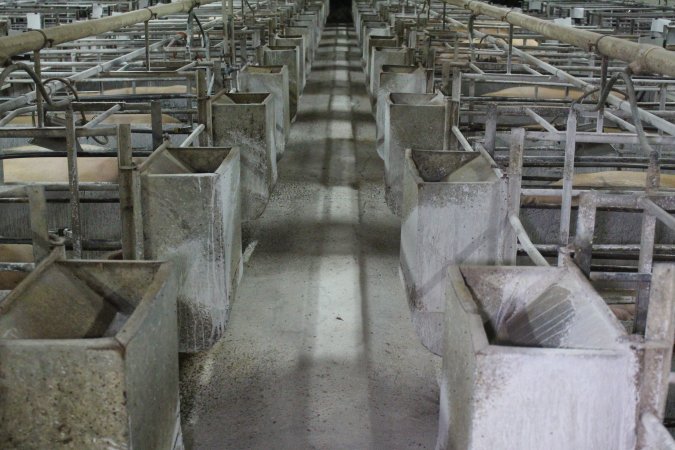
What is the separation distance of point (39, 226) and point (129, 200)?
0.94 meters

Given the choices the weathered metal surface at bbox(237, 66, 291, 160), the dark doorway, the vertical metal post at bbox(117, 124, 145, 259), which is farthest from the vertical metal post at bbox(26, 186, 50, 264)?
the dark doorway

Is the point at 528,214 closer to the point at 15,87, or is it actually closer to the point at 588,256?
the point at 588,256

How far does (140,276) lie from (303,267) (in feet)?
11.6

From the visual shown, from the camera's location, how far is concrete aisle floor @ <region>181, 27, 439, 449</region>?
4.48m

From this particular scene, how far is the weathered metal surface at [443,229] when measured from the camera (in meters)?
5.10

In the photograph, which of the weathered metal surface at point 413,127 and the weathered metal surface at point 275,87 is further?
the weathered metal surface at point 275,87

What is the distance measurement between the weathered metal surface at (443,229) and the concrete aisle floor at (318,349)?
1.02 ft

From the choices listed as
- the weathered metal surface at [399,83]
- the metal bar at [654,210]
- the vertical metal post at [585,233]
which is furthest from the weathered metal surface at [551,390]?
the weathered metal surface at [399,83]

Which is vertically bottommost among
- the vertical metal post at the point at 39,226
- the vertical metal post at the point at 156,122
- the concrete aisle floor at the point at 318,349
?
the concrete aisle floor at the point at 318,349

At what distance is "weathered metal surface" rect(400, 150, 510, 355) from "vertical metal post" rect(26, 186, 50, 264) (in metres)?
2.23

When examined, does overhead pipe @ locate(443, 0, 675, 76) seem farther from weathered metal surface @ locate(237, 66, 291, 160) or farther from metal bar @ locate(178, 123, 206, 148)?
weathered metal surface @ locate(237, 66, 291, 160)

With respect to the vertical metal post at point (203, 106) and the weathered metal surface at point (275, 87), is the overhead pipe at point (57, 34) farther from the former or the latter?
the weathered metal surface at point (275, 87)

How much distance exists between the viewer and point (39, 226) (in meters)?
3.92

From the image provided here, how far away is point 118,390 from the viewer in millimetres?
2881
